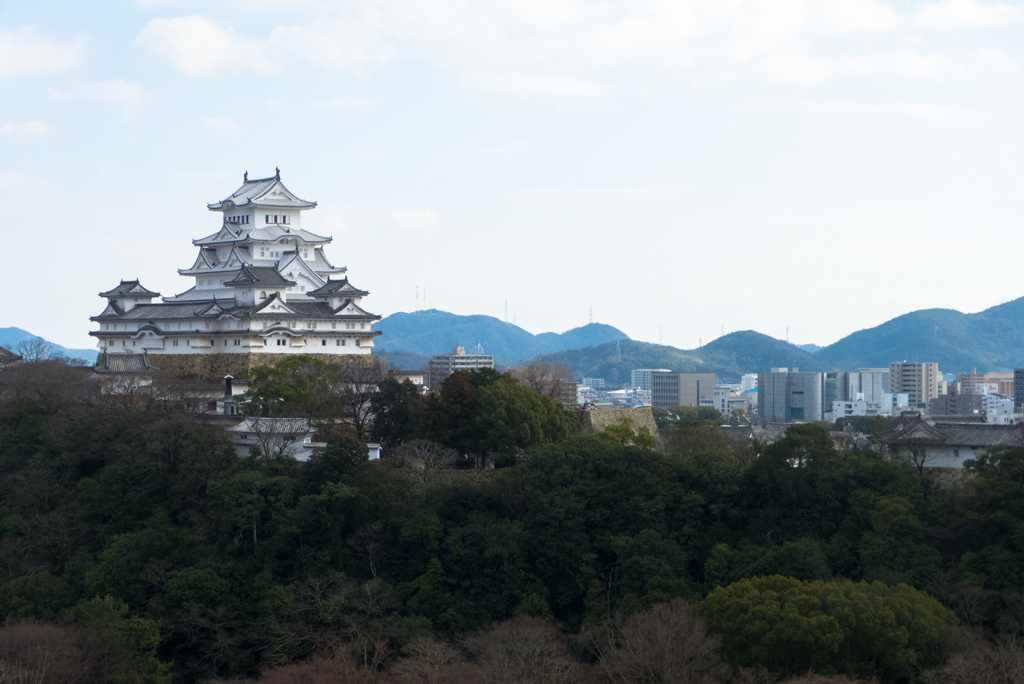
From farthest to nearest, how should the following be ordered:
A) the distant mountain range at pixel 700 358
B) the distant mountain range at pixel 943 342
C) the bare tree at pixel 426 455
Result: the distant mountain range at pixel 943 342 → the distant mountain range at pixel 700 358 → the bare tree at pixel 426 455

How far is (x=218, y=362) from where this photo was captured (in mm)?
30703

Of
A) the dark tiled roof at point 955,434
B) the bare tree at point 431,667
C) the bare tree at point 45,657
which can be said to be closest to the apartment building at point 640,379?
the dark tiled roof at point 955,434

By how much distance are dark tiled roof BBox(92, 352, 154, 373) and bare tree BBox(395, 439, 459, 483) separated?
9.76 meters

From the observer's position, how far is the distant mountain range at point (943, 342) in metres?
158

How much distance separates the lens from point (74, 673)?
724 inches

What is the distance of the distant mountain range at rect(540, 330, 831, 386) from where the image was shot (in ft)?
502

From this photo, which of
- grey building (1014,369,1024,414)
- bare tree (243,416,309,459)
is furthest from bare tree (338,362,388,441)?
grey building (1014,369,1024,414)

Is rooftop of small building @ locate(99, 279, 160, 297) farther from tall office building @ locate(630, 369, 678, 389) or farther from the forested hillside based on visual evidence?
tall office building @ locate(630, 369, 678, 389)

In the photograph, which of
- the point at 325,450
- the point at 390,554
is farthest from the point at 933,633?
the point at 325,450

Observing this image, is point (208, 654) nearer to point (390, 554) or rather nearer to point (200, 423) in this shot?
point (390, 554)

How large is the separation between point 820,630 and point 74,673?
12.0 meters

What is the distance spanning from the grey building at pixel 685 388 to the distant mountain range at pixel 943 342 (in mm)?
64982

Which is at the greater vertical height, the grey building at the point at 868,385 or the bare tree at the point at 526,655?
the grey building at the point at 868,385

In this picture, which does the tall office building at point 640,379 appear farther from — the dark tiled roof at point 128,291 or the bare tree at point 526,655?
the bare tree at point 526,655
